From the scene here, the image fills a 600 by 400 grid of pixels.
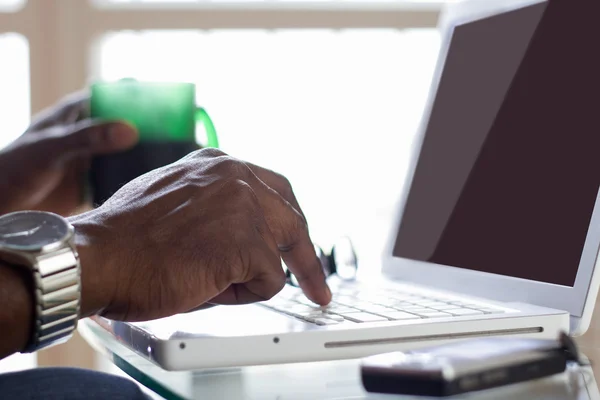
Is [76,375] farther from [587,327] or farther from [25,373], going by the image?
[587,327]

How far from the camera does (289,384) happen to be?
1.94 ft

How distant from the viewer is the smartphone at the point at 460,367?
42 cm

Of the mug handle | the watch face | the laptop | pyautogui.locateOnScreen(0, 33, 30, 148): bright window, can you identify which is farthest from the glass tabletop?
pyautogui.locateOnScreen(0, 33, 30, 148): bright window

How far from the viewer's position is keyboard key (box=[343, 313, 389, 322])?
627 mm

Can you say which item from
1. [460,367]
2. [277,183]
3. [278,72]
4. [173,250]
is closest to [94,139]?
[277,183]

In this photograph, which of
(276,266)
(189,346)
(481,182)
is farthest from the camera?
(481,182)

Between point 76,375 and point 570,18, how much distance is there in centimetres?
62

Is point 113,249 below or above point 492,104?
below

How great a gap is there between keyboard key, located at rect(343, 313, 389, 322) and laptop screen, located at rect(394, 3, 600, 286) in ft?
0.69

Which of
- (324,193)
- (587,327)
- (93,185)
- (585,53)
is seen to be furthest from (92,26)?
(587,327)

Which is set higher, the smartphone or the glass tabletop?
the smartphone

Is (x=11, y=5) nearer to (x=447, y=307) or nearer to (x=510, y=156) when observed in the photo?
(x=510, y=156)

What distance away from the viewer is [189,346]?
55 centimetres

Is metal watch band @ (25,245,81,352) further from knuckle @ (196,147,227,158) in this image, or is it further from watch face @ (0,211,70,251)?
knuckle @ (196,147,227,158)
